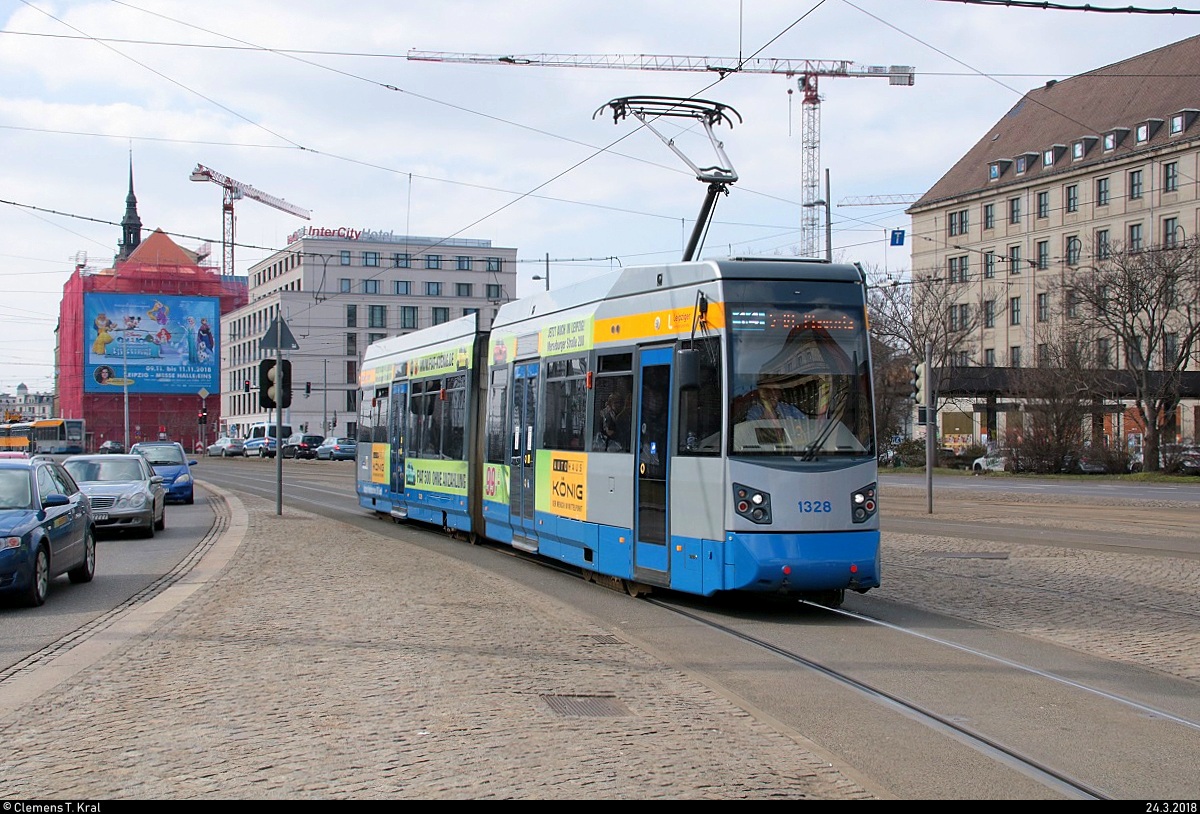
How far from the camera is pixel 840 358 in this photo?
36.9 ft

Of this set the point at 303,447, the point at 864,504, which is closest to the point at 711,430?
the point at 864,504

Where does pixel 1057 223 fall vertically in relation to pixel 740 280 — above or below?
above

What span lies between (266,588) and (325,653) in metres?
4.20

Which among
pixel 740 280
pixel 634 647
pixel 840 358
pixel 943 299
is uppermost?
pixel 943 299

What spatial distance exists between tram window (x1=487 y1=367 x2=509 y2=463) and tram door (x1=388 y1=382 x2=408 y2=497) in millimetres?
5163

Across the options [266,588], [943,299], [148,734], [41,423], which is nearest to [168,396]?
[41,423]

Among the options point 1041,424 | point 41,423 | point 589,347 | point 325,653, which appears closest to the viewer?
point 325,653

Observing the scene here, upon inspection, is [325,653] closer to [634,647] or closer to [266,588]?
[634,647]

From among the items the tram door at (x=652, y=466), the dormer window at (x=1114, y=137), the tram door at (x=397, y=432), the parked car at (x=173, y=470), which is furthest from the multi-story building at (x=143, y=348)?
the tram door at (x=652, y=466)

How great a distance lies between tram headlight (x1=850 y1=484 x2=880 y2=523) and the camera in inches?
434

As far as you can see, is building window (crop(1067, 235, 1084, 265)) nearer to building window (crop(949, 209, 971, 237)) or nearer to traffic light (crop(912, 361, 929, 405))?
building window (crop(949, 209, 971, 237))

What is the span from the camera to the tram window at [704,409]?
1105 centimetres

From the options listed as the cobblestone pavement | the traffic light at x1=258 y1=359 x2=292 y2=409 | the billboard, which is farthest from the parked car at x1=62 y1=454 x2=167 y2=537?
the billboard

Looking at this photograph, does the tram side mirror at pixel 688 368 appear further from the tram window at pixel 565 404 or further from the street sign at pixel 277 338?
the street sign at pixel 277 338
